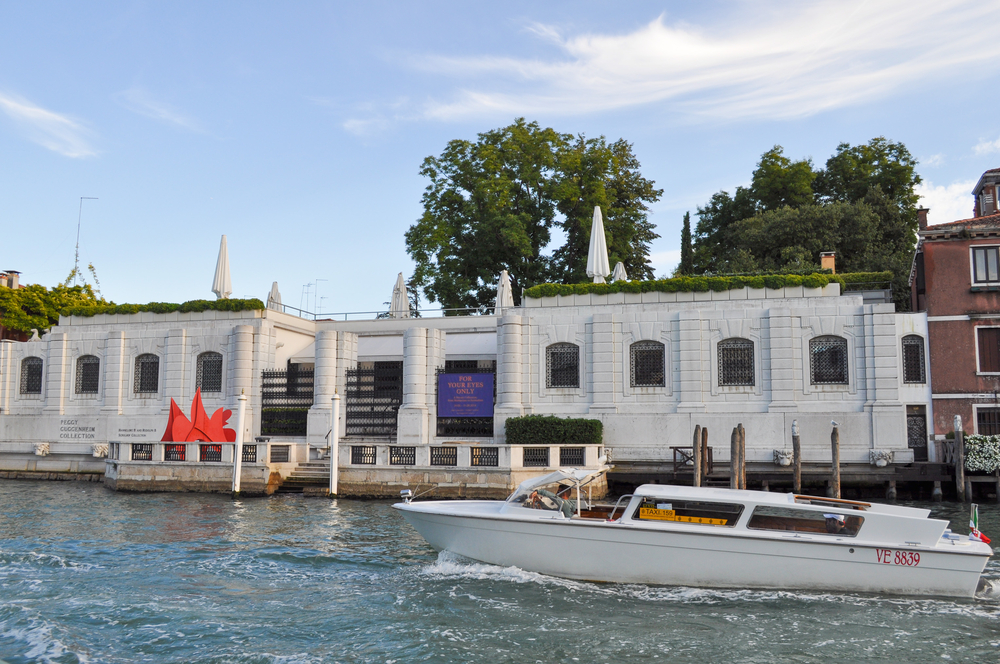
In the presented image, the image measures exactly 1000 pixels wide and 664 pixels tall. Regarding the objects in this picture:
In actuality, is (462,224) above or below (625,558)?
above

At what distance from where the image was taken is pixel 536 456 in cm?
2398

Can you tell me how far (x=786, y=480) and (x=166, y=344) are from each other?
2479cm

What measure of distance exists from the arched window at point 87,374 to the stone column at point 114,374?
3.13 ft

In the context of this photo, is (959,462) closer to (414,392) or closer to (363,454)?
(414,392)

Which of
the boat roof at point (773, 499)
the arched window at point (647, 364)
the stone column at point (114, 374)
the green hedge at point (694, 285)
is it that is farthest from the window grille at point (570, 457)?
the stone column at point (114, 374)

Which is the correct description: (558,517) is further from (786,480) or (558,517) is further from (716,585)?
(786,480)

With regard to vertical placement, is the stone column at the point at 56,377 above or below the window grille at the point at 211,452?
above

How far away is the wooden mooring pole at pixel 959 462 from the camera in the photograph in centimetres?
2272

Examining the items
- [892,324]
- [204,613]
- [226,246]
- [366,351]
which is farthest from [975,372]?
[226,246]

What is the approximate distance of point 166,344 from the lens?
3203 centimetres

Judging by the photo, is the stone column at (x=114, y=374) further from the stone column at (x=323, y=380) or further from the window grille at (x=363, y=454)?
the window grille at (x=363, y=454)

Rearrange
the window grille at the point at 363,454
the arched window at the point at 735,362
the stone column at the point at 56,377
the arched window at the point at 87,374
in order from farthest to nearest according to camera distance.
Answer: the arched window at the point at 87,374
the stone column at the point at 56,377
the arched window at the point at 735,362
the window grille at the point at 363,454

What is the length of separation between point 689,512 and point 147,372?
26.8m

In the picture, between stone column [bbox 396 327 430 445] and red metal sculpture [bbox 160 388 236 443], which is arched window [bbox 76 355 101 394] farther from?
stone column [bbox 396 327 430 445]
